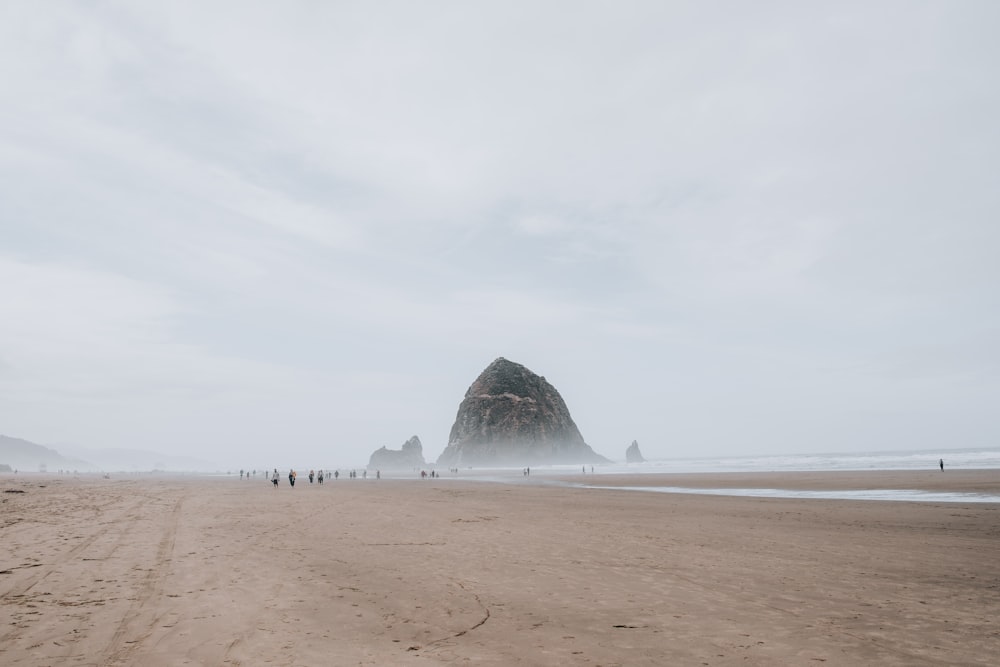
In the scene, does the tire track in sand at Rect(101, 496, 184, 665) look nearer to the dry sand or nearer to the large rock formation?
the dry sand

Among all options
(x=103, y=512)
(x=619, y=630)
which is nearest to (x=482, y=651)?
(x=619, y=630)

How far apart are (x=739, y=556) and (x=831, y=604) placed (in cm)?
490

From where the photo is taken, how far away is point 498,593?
1060cm

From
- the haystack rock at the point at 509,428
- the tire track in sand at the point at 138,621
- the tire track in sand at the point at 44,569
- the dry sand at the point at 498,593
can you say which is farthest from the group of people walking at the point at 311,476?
the haystack rock at the point at 509,428

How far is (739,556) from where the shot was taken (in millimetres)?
14477

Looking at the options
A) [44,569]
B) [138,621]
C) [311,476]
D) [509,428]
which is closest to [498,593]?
[138,621]

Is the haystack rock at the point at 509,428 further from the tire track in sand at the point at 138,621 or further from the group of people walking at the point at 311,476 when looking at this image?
the tire track in sand at the point at 138,621

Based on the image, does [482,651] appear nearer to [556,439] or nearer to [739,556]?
[739,556]

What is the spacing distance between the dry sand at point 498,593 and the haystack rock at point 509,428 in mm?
159507

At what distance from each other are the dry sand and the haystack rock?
160m

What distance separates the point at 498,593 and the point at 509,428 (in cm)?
17489

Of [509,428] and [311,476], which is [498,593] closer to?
[311,476]

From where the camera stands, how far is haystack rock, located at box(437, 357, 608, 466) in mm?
180625

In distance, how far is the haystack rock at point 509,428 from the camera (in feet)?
593
